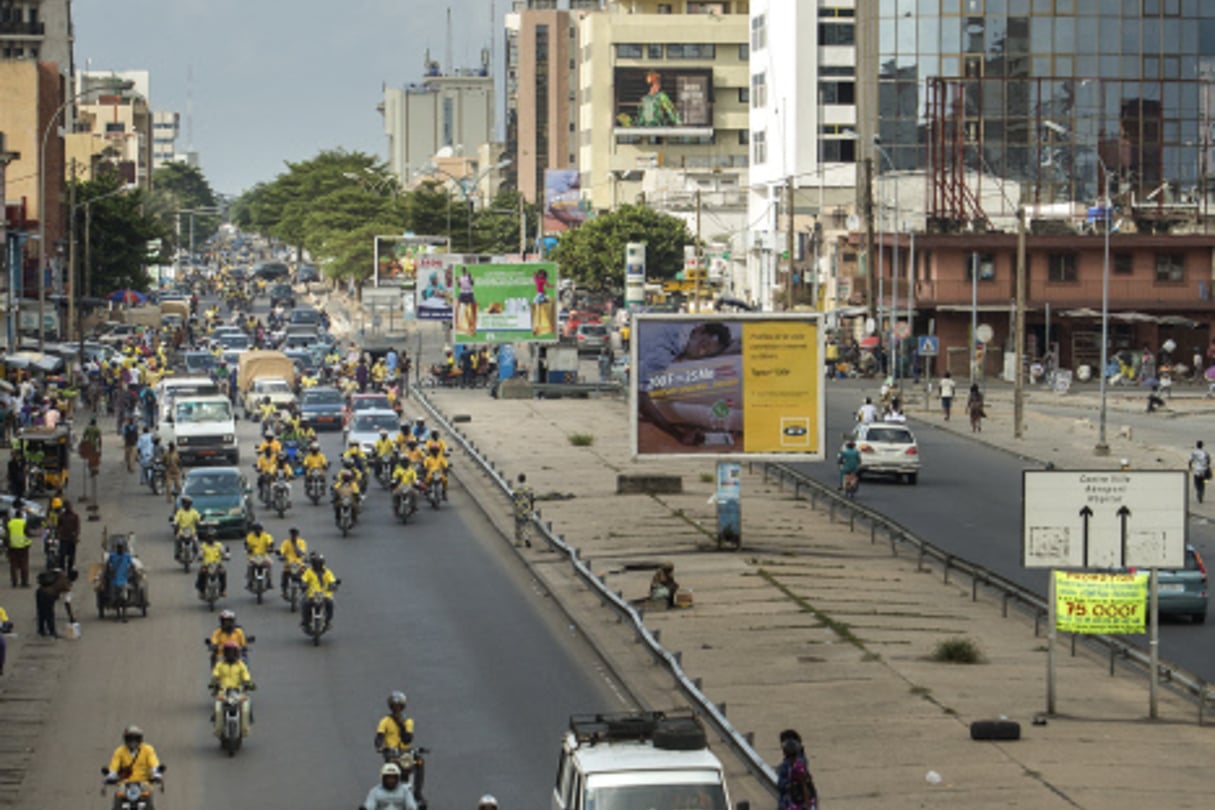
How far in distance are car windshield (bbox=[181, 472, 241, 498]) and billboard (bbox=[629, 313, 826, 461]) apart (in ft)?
23.8

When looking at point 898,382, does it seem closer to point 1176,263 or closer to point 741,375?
point 1176,263

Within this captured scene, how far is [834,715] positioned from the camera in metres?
25.6

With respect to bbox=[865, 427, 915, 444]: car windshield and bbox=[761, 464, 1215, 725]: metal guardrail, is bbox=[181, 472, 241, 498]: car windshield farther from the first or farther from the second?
bbox=[865, 427, 915, 444]: car windshield

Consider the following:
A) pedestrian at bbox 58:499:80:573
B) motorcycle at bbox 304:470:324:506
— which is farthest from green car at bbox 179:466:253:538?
motorcycle at bbox 304:470:324:506

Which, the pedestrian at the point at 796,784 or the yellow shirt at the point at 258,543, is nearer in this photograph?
the pedestrian at the point at 796,784

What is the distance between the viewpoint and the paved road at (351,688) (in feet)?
74.9

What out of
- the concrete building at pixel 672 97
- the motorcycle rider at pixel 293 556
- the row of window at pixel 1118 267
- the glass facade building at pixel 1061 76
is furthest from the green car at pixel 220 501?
the concrete building at pixel 672 97

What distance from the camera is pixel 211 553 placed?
114 feet

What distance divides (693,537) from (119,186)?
82657mm

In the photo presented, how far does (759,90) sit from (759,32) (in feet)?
12.2

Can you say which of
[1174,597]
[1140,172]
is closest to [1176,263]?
[1140,172]

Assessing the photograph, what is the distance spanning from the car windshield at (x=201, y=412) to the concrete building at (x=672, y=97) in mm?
133711

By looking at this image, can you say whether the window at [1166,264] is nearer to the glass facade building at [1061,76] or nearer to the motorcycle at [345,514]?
the glass facade building at [1061,76]

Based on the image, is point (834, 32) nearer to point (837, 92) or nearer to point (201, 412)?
point (837, 92)
